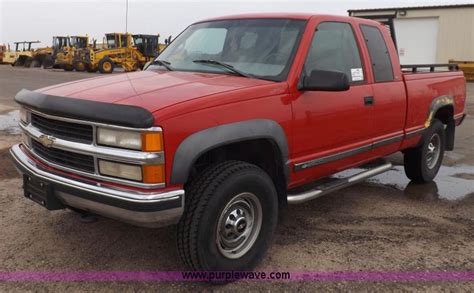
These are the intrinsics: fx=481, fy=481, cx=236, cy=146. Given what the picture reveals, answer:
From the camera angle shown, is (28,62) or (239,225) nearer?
(239,225)

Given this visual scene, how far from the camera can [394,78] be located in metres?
4.94

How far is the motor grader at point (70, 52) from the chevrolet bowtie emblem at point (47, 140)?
31615 mm

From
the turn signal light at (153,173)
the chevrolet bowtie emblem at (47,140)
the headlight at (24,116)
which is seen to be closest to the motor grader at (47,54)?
the headlight at (24,116)

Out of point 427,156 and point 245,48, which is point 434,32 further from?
point 245,48

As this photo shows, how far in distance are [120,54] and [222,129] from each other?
30.7 metres

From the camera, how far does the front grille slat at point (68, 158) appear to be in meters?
3.07

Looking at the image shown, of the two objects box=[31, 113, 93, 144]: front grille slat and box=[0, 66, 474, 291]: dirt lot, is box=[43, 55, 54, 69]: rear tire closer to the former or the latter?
box=[0, 66, 474, 291]: dirt lot

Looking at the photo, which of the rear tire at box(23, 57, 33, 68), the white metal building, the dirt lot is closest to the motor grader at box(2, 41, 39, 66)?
the rear tire at box(23, 57, 33, 68)

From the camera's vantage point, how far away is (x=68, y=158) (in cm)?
320

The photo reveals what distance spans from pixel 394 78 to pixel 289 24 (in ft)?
4.84

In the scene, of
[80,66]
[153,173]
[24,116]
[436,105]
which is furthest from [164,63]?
[80,66]

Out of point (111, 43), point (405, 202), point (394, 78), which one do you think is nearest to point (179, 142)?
point (394, 78)

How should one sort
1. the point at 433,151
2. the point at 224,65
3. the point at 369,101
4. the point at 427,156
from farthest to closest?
the point at 433,151 → the point at 427,156 → the point at 369,101 → the point at 224,65

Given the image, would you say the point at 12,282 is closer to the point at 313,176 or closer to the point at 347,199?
the point at 313,176
